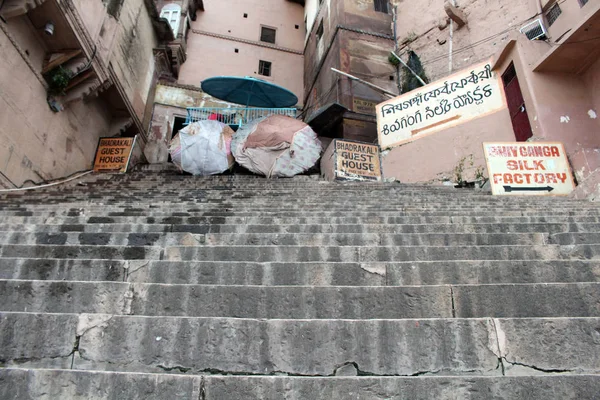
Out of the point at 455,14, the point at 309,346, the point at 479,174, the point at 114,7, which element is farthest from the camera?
the point at 455,14

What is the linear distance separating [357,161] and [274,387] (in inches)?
381

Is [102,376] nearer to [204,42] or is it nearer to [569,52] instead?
[569,52]

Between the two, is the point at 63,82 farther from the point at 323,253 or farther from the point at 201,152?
the point at 323,253

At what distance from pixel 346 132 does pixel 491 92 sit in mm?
5827

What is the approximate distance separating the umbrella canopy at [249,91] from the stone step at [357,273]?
36.5 ft

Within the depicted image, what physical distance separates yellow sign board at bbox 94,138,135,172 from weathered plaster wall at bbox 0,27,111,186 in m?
0.48

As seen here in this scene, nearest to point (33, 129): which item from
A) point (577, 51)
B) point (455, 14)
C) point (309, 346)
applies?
point (309, 346)

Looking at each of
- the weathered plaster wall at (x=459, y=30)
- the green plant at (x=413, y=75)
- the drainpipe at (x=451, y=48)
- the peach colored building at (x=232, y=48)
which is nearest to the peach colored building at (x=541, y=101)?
the weathered plaster wall at (x=459, y=30)

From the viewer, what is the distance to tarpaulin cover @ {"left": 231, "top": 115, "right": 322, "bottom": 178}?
11703mm

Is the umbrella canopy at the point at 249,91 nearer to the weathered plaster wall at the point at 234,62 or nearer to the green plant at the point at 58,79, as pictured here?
the green plant at the point at 58,79

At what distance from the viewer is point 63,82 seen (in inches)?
404

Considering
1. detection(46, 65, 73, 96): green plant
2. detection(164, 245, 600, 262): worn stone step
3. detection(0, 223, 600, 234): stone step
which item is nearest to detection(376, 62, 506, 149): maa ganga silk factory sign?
detection(0, 223, 600, 234): stone step

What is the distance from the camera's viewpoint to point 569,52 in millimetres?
8227

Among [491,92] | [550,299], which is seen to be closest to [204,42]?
[491,92]
